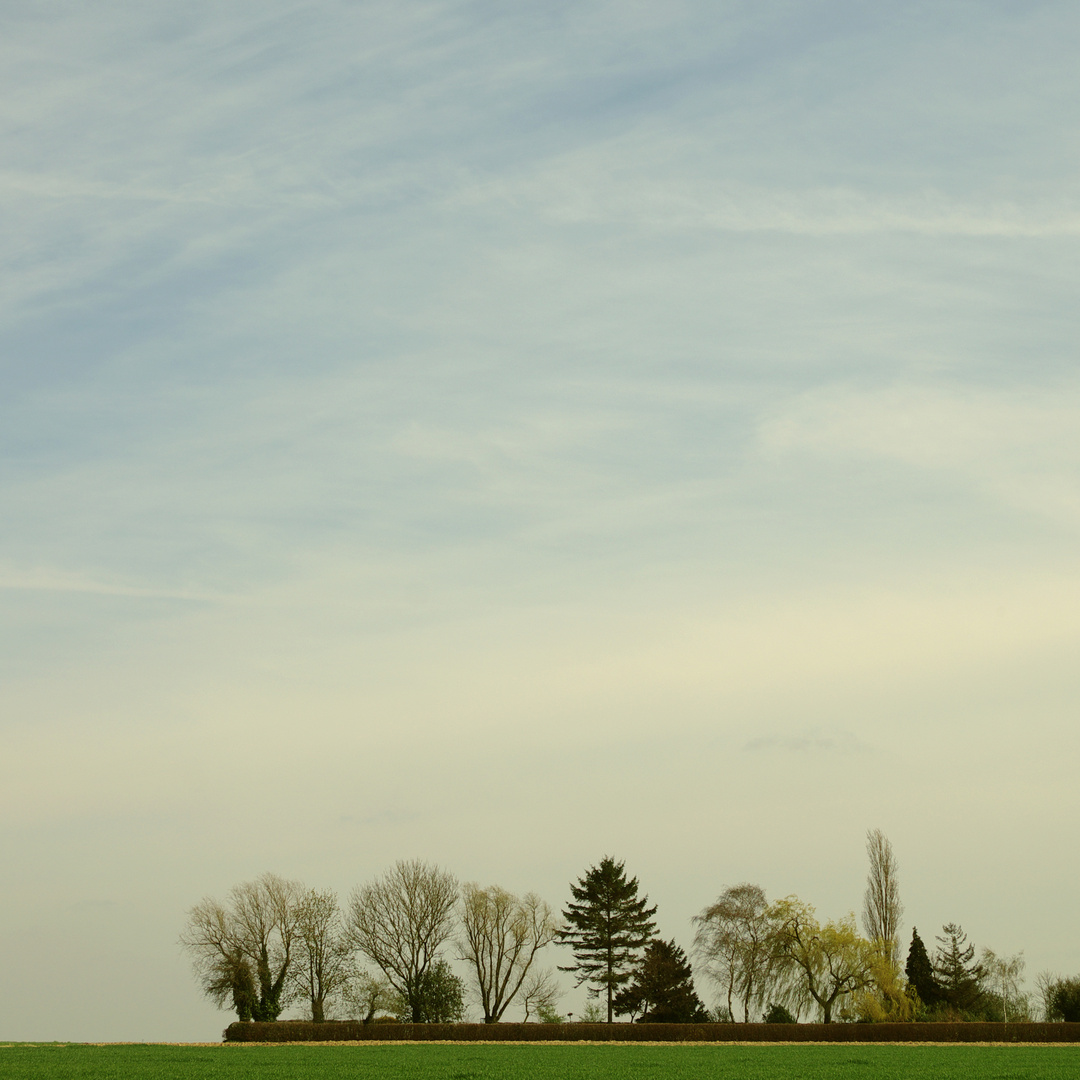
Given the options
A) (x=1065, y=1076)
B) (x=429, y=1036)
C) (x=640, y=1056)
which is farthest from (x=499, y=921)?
(x=1065, y=1076)

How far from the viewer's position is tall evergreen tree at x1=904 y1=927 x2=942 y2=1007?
8938 centimetres

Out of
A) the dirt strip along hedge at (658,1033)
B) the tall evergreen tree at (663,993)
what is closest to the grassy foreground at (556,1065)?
the dirt strip along hedge at (658,1033)

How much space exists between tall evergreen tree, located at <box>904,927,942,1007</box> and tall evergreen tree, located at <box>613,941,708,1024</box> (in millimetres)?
18068

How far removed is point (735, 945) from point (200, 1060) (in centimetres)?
6253

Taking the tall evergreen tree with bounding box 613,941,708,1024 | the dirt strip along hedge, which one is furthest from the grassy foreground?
the tall evergreen tree with bounding box 613,941,708,1024

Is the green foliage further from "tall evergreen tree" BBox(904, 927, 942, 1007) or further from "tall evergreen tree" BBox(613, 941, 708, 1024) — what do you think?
"tall evergreen tree" BBox(904, 927, 942, 1007)

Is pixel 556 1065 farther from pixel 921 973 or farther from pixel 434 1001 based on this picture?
pixel 921 973

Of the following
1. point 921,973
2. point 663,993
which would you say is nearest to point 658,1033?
point 663,993

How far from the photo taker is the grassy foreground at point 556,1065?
31891mm

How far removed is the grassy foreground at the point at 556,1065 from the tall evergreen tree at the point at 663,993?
113 ft

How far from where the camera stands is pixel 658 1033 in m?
63.7

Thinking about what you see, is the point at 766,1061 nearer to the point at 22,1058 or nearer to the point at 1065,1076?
the point at 1065,1076

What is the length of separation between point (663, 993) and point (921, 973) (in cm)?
2304

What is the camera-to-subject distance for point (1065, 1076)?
3183 centimetres
